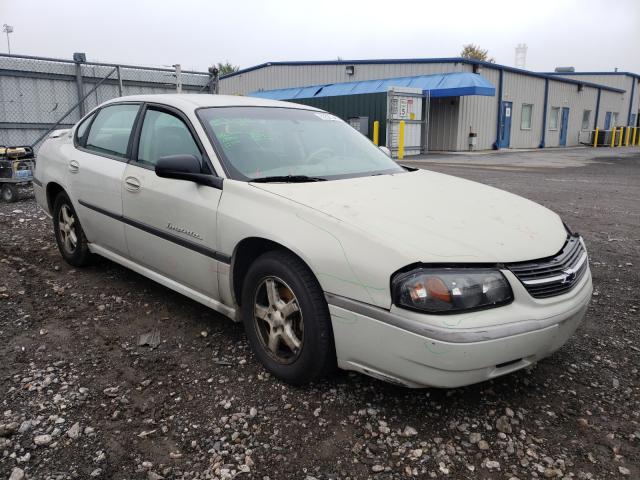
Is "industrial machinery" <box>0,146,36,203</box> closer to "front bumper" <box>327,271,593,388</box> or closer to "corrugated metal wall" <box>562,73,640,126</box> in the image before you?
"front bumper" <box>327,271,593,388</box>

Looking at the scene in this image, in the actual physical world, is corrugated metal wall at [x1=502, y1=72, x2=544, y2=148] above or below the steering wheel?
below

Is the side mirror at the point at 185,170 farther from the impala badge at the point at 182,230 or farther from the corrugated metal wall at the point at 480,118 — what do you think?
the corrugated metal wall at the point at 480,118

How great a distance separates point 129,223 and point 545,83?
3100cm

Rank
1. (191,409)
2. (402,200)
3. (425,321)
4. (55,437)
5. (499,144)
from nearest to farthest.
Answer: (425,321)
(55,437)
(191,409)
(402,200)
(499,144)

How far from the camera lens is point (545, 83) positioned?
3005 cm

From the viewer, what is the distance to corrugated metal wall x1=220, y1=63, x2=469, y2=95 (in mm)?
25484

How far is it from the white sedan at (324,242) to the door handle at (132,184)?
0.01m

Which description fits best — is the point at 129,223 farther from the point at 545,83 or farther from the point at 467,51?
the point at 467,51

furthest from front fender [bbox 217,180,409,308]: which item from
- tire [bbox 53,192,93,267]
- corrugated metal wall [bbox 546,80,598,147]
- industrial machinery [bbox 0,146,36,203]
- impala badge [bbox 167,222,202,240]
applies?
corrugated metal wall [bbox 546,80,598,147]

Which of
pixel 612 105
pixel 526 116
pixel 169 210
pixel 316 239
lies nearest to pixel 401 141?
pixel 526 116

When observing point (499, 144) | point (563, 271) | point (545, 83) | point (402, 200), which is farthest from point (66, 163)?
point (545, 83)

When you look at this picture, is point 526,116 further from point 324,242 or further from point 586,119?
point 324,242

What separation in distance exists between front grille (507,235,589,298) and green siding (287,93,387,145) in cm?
1957

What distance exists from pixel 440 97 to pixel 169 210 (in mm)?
23303
